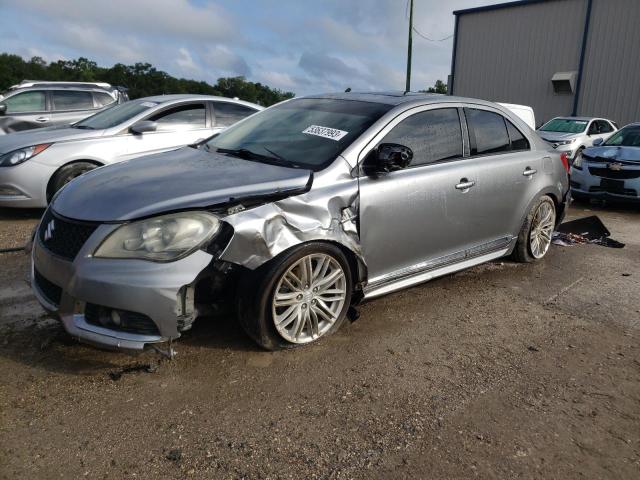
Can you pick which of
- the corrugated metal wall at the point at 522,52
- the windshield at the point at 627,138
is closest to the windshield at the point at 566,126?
the windshield at the point at 627,138

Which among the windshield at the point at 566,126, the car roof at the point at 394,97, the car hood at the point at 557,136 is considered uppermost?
the car roof at the point at 394,97

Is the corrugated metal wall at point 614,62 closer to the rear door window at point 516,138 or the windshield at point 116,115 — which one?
the rear door window at point 516,138

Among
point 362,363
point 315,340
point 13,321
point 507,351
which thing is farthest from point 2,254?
point 507,351

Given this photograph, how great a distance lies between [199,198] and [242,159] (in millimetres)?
862

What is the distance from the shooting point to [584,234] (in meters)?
6.86

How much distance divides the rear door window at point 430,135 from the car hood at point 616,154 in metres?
5.96

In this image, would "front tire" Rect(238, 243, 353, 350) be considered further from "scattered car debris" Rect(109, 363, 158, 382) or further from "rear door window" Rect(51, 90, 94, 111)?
"rear door window" Rect(51, 90, 94, 111)

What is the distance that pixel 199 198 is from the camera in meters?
2.97

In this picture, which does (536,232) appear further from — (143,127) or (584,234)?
(143,127)

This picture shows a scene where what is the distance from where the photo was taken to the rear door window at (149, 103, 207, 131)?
7.11 metres

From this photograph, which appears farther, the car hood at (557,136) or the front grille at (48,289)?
the car hood at (557,136)

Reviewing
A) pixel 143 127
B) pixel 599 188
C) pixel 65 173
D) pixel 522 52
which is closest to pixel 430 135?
pixel 143 127

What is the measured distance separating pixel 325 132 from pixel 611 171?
7.06 m

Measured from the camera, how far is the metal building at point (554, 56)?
20625mm
